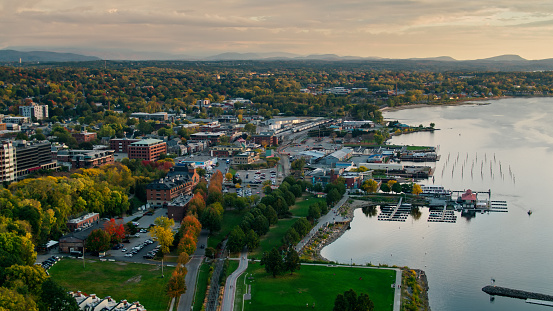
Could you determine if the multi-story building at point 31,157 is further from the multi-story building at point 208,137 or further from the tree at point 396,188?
the tree at point 396,188

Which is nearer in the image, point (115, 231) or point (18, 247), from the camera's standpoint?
point (18, 247)

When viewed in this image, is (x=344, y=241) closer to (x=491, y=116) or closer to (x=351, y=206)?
(x=351, y=206)

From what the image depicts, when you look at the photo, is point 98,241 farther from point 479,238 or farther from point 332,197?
point 479,238

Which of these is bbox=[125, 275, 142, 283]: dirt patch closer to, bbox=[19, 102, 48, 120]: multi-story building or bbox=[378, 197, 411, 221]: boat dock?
bbox=[378, 197, 411, 221]: boat dock

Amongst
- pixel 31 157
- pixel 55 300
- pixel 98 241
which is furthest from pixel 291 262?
pixel 31 157

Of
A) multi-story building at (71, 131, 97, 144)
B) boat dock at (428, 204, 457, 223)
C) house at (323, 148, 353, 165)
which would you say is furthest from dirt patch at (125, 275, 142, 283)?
multi-story building at (71, 131, 97, 144)
